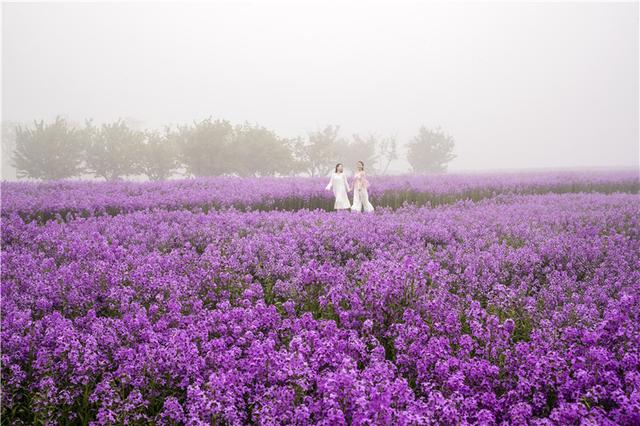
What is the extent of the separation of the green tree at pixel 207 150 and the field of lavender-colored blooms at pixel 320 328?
1032 inches

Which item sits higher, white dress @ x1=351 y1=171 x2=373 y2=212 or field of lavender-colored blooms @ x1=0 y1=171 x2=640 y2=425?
white dress @ x1=351 y1=171 x2=373 y2=212

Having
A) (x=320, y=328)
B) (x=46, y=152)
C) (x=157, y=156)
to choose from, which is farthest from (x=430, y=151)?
(x=320, y=328)

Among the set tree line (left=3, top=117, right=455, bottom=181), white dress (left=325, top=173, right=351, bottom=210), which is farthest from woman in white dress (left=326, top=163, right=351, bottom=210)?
tree line (left=3, top=117, right=455, bottom=181)

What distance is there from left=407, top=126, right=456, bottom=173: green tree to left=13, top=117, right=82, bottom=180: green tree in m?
34.4

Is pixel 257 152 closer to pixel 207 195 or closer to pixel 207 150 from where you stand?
pixel 207 150

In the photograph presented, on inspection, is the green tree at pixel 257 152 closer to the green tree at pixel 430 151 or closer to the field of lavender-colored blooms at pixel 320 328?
the green tree at pixel 430 151

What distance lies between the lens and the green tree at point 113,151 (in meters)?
34.4

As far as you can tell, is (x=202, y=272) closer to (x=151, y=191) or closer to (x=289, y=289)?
(x=289, y=289)

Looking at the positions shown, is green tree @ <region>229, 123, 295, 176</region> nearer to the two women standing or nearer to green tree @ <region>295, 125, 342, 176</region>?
green tree @ <region>295, 125, 342, 176</region>

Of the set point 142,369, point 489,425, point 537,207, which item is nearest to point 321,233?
point 142,369

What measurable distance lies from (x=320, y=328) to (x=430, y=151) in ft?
153

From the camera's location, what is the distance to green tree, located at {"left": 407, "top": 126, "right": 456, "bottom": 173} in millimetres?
48000

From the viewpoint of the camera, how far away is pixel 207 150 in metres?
33.9

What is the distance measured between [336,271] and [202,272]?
1706mm
